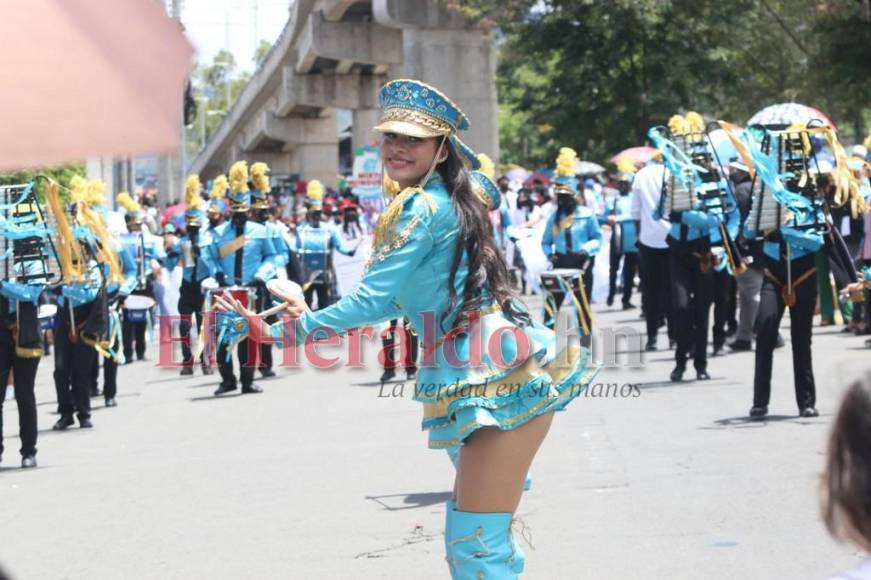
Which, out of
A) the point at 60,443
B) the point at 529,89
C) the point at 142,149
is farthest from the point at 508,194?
the point at 142,149

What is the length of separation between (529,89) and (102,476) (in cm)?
2652

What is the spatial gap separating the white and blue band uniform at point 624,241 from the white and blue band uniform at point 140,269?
241 inches

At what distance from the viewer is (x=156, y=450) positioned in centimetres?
1172

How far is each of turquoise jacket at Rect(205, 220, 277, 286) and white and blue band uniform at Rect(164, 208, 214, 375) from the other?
868 millimetres

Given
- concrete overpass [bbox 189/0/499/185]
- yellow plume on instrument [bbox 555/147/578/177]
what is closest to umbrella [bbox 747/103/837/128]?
yellow plume on instrument [bbox 555/147/578/177]

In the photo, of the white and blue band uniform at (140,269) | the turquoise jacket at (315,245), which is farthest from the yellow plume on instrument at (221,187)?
the turquoise jacket at (315,245)

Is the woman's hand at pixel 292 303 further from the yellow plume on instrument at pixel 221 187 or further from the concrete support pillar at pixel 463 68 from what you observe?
the concrete support pillar at pixel 463 68

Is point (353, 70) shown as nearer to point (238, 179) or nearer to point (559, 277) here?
point (238, 179)

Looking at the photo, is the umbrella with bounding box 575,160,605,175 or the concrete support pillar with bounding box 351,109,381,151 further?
the concrete support pillar with bounding box 351,109,381,151

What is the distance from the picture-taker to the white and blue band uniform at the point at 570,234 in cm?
1535

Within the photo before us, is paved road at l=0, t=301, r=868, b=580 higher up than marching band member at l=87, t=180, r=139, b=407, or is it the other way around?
marching band member at l=87, t=180, r=139, b=407

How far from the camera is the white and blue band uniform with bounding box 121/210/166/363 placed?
18.4 m

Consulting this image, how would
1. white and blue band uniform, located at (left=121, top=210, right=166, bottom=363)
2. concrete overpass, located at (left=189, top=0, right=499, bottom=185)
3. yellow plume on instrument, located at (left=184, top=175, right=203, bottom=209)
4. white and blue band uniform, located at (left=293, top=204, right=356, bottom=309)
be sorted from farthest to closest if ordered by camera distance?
1. concrete overpass, located at (left=189, top=0, right=499, bottom=185)
2. white and blue band uniform, located at (left=293, top=204, right=356, bottom=309)
3. yellow plume on instrument, located at (left=184, top=175, right=203, bottom=209)
4. white and blue band uniform, located at (left=121, top=210, right=166, bottom=363)

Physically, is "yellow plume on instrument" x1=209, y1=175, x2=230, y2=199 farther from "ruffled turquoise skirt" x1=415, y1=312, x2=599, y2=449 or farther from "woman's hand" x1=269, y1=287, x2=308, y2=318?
"ruffled turquoise skirt" x1=415, y1=312, x2=599, y2=449
